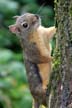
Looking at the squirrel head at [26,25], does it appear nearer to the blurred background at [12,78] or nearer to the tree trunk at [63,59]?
the tree trunk at [63,59]

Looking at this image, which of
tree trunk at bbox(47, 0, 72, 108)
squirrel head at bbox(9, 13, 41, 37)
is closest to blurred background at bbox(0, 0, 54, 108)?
squirrel head at bbox(9, 13, 41, 37)

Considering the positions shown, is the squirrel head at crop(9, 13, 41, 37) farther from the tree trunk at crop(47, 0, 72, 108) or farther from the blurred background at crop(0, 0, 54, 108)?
the blurred background at crop(0, 0, 54, 108)

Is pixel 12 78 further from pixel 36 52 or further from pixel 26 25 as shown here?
pixel 36 52

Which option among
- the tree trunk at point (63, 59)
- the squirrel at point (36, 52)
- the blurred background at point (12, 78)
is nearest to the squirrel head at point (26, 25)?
the squirrel at point (36, 52)

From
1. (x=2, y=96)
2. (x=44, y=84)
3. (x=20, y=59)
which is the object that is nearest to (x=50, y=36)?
(x=44, y=84)

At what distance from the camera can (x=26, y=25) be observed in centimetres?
411

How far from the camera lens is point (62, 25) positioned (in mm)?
3320

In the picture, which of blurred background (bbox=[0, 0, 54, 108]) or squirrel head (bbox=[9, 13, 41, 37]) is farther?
blurred background (bbox=[0, 0, 54, 108])

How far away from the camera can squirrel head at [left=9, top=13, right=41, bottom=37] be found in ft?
13.4

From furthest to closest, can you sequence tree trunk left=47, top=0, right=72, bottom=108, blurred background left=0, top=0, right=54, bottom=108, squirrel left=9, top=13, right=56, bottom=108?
blurred background left=0, top=0, right=54, bottom=108
squirrel left=9, top=13, right=56, bottom=108
tree trunk left=47, top=0, right=72, bottom=108

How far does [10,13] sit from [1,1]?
0.24m

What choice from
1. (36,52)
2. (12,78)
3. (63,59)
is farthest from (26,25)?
(12,78)

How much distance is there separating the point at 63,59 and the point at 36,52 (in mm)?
683

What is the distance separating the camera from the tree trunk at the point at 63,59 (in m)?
3.27
